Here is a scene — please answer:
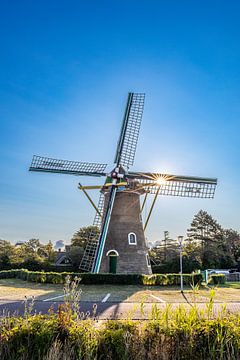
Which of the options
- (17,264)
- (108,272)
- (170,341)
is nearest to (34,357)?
(170,341)

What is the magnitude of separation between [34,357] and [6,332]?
512mm

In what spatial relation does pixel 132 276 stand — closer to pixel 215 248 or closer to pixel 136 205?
pixel 136 205

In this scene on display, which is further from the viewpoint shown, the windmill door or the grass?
the windmill door

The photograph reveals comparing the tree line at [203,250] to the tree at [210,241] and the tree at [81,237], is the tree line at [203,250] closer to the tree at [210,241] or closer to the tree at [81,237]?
the tree at [210,241]

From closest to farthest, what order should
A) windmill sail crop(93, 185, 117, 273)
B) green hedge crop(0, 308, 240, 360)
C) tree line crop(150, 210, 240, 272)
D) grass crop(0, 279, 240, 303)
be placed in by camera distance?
green hedge crop(0, 308, 240, 360) → grass crop(0, 279, 240, 303) → windmill sail crop(93, 185, 117, 273) → tree line crop(150, 210, 240, 272)

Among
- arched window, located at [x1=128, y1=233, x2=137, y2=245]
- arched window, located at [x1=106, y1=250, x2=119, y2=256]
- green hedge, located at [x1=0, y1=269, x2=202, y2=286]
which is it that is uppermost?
arched window, located at [x1=128, y1=233, x2=137, y2=245]

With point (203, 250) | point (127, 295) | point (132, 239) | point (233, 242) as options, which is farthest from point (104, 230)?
point (233, 242)

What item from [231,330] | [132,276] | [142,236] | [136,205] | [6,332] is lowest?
[6,332]

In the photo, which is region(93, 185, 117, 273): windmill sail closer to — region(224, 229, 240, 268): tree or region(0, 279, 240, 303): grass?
region(0, 279, 240, 303): grass

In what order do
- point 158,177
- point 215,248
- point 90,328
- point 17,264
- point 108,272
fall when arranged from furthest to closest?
point 215,248, point 17,264, point 158,177, point 108,272, point 90,328

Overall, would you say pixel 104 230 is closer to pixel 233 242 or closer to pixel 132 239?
pixel 132 239

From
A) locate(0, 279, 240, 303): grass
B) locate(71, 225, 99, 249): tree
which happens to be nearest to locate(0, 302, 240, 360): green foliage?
locate(0, 279, 240, 303): grass

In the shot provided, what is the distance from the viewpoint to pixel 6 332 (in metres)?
3.65

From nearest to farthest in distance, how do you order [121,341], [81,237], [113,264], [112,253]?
1. [121,341]
2. [113,264]
3. [112,253]
4. [81,237]
